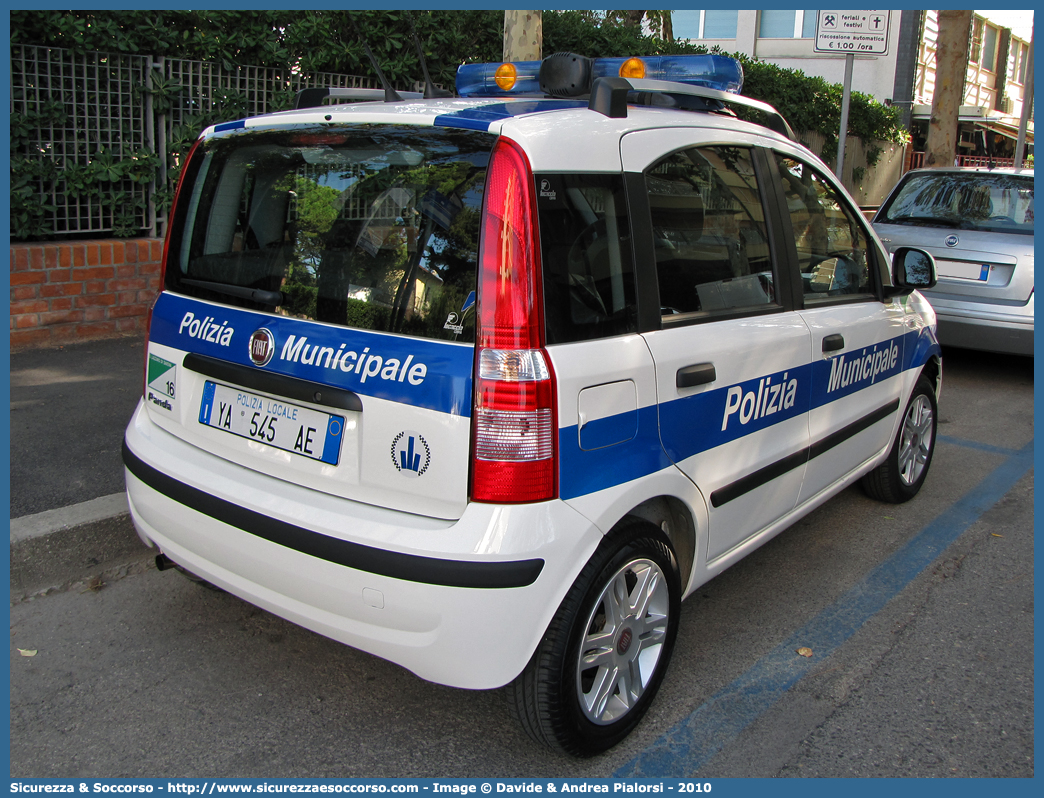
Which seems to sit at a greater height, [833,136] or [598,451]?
[833,136]

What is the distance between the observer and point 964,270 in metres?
7.05

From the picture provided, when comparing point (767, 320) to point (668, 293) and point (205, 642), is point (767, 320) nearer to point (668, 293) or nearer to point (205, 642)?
point (668, 293)

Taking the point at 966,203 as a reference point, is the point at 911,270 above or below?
below

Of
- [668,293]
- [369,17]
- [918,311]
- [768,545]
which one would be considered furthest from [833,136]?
[668,293]

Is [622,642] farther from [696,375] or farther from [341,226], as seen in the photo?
[341,226]

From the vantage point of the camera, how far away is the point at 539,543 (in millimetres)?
2152

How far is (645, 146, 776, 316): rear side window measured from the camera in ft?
8.60

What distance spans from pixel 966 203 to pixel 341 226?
6.71 m

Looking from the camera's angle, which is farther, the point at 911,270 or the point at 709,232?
the point at 911,270

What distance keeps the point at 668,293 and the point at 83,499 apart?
2706mm

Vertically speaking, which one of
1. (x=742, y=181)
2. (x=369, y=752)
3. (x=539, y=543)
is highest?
(x=742, y=181)

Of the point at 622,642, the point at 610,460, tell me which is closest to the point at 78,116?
the point at 610,460

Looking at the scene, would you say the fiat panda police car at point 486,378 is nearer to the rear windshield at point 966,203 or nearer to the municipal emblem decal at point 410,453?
the municipal emblem decal at point 410,453

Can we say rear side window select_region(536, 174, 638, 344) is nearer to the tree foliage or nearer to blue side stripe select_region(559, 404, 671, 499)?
blue side stripe select_region(559, 404, 671, 499)
